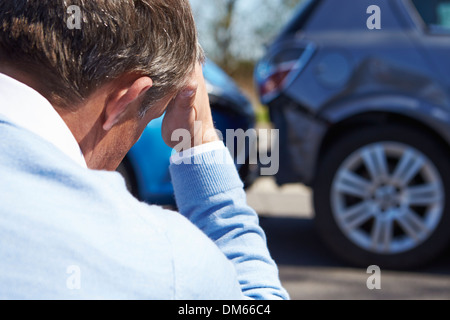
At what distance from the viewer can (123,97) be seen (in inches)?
35.2

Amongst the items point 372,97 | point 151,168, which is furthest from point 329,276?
point 151,168

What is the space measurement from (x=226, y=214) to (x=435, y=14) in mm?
3089

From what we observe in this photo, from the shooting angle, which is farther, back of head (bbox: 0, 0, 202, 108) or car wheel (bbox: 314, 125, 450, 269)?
car wheel (bbox: 314, 125, 450, 269)

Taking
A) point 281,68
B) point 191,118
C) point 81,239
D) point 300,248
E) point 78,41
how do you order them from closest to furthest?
point 81,239
point 78,41
point 191,118
point 281,68
point 300,248

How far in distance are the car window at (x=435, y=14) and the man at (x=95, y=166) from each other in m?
2.93

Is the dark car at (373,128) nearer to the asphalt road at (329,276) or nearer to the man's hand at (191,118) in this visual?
the asphalt road at (329,276)

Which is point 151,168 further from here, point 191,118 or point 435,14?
point 191,118

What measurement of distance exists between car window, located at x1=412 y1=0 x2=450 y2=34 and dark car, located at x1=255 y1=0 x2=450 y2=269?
0.05 ft

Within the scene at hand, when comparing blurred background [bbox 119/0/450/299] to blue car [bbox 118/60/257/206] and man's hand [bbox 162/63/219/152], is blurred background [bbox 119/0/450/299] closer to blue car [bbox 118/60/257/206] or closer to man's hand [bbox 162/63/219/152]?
blue car [bbox 118/60/257/206]

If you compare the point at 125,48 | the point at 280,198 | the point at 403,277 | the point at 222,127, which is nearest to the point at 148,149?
the point at 222,127

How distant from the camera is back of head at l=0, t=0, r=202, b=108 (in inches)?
32.0

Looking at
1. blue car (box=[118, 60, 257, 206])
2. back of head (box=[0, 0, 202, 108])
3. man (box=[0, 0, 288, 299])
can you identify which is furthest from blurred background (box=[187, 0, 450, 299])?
back of head (box=[0, 0, 202, 108])
